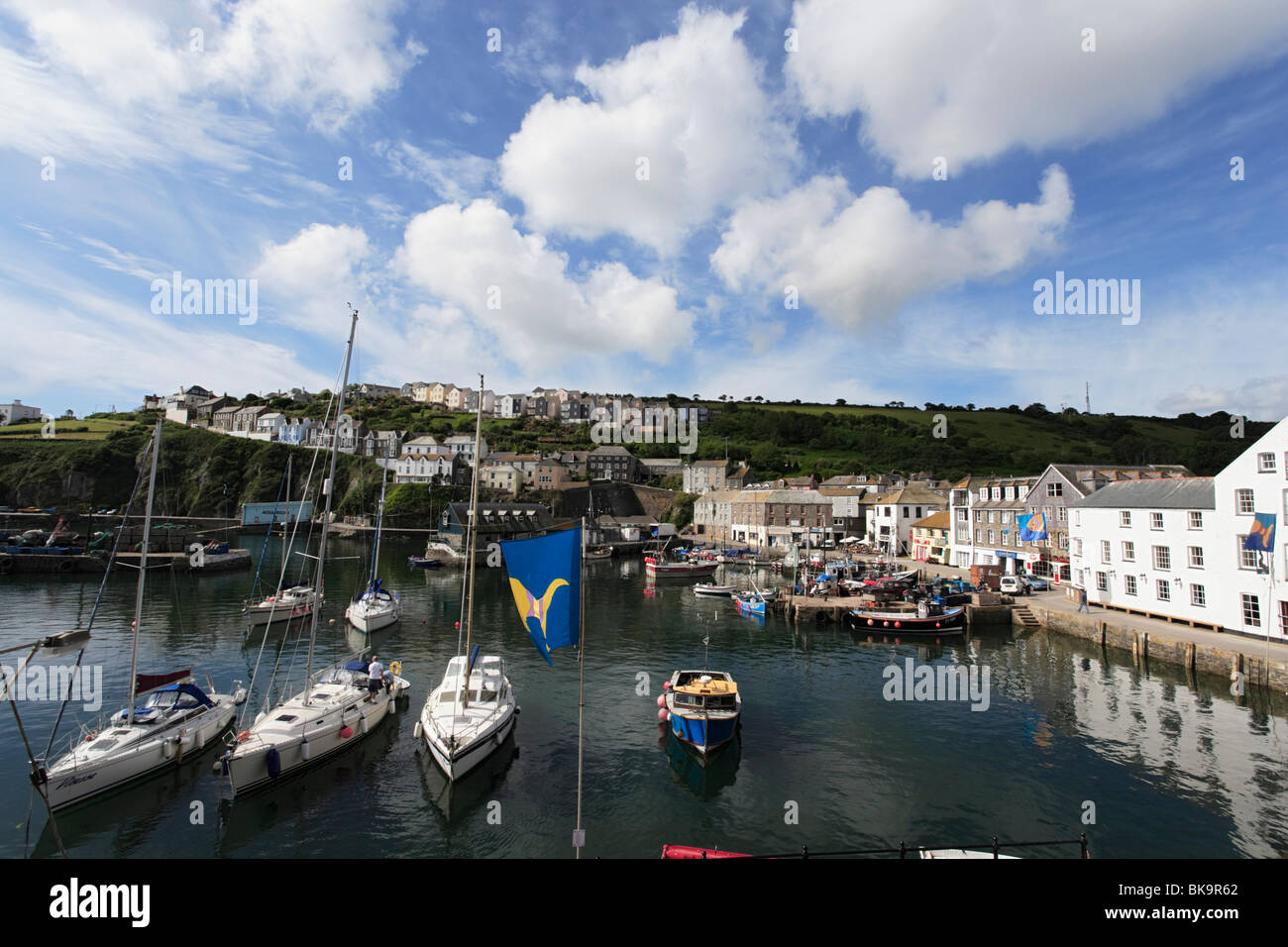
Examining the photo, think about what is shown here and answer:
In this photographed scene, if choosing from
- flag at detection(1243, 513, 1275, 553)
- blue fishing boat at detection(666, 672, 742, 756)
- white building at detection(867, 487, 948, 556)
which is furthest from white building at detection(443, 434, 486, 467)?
flag at detection(1243, 513, 1275, 553)

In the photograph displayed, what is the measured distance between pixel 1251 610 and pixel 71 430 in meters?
156

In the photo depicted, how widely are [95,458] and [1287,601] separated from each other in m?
136

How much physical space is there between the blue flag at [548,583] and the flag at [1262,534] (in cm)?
3072

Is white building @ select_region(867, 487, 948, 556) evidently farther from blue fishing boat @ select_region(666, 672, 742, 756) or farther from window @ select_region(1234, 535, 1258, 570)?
blue fishing boat @ select_region(666, 672, 742, 756)

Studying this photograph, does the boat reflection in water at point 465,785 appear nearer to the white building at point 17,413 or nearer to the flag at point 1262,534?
the flag at point 1262,534

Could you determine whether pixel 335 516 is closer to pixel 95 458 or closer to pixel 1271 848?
pixel 95 458

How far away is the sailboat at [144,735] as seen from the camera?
47.6ft

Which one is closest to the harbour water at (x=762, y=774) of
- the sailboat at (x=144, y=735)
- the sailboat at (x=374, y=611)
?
the sailboat at (x=144, y=735)

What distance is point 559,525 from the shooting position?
95062mm

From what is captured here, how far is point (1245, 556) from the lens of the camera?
26391 mm

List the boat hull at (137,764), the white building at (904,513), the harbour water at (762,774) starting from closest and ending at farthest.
A: the harbour water at (762,774)
the boat hull at (137,764)
the white building at (904,513)

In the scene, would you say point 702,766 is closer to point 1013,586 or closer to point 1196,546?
point 1196,546

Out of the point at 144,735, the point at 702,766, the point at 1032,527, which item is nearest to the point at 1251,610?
the point at 1032,527
